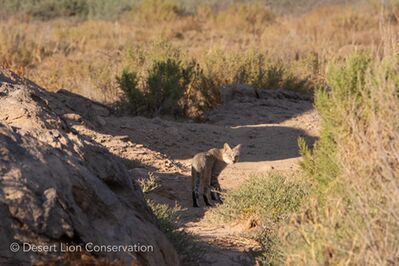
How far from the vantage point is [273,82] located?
1525 centimetres

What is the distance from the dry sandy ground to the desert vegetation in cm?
34

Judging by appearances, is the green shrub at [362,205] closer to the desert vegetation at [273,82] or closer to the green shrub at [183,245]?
the desert vegetation at [273,82]

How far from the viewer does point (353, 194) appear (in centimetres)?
377

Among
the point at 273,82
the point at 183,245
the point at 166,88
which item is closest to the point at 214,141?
the point at 166,88

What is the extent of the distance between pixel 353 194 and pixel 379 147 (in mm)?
309

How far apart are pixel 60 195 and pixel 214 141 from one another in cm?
745

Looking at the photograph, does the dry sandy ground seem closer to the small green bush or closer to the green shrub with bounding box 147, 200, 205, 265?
the small green bush

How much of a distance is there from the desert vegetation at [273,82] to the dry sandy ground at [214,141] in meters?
0.34

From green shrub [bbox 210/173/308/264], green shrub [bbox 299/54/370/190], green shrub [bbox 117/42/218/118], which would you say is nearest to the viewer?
green shrub [bbox 299/54/370/190]

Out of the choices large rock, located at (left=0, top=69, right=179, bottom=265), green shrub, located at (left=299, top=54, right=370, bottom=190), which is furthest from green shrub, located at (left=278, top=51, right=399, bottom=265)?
large rock, located at (left=0, top=69, right=179, bottom=265)

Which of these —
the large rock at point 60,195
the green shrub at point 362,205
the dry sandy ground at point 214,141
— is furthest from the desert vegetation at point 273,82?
the large rock at point 60,195

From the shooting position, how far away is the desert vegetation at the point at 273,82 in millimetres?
3750

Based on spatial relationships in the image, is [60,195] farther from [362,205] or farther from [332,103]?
[332,103]

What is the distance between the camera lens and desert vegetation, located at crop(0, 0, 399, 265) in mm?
3750
